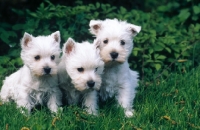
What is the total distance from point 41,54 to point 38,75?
0.97 feet

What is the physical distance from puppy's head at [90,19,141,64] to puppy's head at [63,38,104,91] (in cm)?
25

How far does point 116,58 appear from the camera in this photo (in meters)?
7.12

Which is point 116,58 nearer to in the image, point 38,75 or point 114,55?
point 114,55

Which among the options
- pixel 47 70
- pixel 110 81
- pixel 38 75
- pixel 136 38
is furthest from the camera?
pixel 136 38

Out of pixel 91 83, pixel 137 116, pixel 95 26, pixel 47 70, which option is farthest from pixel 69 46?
pixel 137 116

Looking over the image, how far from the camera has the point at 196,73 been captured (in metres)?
8.43

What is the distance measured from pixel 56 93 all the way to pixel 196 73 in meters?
2.66

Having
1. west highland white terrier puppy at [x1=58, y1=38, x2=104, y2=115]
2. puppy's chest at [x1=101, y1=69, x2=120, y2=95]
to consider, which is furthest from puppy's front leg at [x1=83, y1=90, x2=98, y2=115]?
puppy's chest at [x1=101, y1=69, x2=120, y2=95]

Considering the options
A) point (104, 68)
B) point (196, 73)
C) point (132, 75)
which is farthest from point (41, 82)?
point (196, 73)

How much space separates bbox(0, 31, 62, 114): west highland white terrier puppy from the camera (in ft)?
22.3

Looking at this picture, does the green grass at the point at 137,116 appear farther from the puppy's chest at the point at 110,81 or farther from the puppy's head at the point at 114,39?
the puppy's head at the point at 114,39

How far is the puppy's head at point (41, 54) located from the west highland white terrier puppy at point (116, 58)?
716mm

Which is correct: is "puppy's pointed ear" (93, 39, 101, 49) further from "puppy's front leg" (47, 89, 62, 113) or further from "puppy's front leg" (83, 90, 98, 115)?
"puppy's front leg" (47, 89, 62, 113)

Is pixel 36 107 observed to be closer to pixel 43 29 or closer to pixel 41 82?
pixel 41 82
